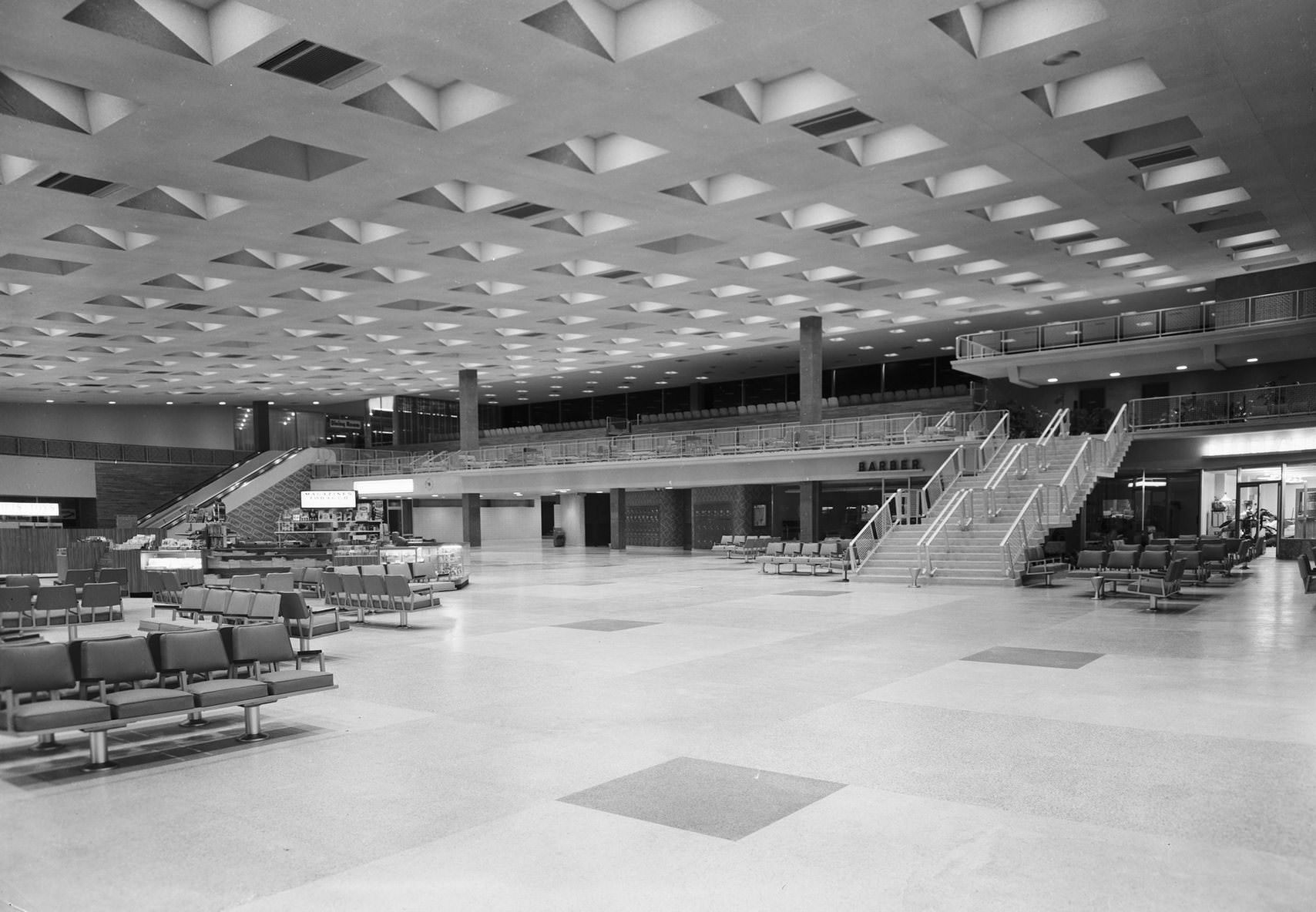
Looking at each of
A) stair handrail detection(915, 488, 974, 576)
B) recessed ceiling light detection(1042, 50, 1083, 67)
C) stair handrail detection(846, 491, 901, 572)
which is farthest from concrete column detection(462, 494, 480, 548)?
recessed ceiling light detection(1042, 50, 1083, 67)

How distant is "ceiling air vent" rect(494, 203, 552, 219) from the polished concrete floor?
10.1m

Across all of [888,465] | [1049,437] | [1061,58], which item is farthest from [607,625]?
[888,465]

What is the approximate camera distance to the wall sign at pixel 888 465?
30500 mm

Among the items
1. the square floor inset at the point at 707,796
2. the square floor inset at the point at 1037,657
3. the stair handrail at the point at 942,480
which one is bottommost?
the square floor inset at the point at 1037,657

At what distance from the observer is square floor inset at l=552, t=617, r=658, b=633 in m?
14.5

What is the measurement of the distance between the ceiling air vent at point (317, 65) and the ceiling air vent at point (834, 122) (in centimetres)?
640

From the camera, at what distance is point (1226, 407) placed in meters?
27.2

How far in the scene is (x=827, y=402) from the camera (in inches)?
1769

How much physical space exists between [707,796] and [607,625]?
8.93 meters

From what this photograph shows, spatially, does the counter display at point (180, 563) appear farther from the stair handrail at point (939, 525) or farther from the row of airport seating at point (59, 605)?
the stair handrail at point (939, 525)

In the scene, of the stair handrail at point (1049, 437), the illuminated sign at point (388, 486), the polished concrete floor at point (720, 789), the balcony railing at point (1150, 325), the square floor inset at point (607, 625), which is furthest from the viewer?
the illuminated sign at point (388, 486)

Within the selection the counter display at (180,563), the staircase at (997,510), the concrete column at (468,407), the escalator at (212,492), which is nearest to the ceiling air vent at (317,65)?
the counter display at (180,563)

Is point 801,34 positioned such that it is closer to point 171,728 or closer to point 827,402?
point 171,728

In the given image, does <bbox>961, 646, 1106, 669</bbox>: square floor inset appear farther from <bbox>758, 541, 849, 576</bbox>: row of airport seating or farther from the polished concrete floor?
<bbox>758, 541, 849, 576</bbox>: row of airport seating
